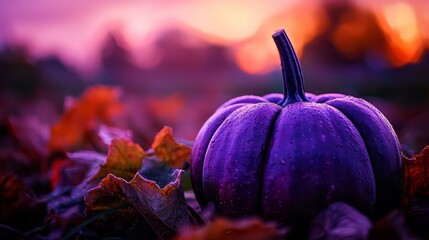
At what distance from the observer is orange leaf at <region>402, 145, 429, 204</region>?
1661 mm

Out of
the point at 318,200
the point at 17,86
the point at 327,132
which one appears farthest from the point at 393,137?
the point at 17,86

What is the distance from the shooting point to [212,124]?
1827 millimetres

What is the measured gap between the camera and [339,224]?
128 centimetres

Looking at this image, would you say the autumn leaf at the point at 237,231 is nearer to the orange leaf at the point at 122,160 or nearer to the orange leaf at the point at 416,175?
the orange leaf at the point at 416,175

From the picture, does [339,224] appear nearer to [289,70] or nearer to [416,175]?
[416,175]

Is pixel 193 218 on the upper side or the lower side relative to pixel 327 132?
lower

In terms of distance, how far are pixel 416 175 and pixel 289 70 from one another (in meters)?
0.59

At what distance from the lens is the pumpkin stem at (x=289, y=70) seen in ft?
5.96

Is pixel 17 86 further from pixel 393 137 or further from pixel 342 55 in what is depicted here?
pixel 342 55

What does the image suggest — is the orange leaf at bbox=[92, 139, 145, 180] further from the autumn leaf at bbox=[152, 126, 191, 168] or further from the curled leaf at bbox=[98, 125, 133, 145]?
the curled leaf at bbox=[98, 125, 133, 145]

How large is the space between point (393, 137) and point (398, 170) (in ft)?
0.39

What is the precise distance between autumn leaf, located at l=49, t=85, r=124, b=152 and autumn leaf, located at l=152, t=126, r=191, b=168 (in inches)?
48.5

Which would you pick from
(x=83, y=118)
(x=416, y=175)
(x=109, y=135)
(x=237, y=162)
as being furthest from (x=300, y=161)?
(x=83, y=118)

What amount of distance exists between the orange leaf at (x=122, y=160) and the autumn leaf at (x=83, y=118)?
1220 millimetres
